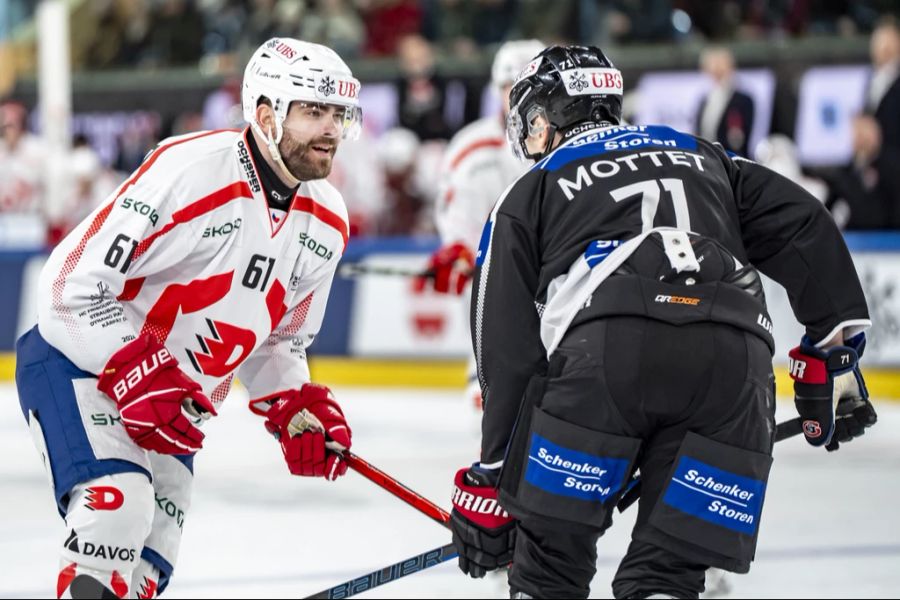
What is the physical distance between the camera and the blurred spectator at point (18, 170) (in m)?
12.5

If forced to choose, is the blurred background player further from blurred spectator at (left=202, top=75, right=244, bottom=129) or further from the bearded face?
blurred spectator at (left=202, top=75, right=244, bottom=129)

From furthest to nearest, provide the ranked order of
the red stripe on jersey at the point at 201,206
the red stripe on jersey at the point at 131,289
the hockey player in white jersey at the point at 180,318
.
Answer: the red stripe on jersey at the point at 131,289 < the red stripe on jersey at the point at 201,206 < the hockey player in white jersey at the point at 180,318

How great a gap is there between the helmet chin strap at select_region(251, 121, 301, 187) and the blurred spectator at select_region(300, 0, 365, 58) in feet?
29.5

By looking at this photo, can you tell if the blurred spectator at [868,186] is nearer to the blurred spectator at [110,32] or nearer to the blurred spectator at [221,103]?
the blurred spectator at [221,103]

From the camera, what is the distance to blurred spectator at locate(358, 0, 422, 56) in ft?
40.2

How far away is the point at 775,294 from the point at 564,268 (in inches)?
216

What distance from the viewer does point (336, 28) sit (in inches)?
486

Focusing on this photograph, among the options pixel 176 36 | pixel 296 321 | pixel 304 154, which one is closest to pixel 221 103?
pixel 176 36

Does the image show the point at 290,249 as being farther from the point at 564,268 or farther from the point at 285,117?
the point at 564,268

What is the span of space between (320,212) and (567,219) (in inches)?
37.8

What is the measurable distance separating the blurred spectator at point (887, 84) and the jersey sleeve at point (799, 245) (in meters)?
6.58

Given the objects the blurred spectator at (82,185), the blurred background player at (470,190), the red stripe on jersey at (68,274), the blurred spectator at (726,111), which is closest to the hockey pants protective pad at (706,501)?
the red stripe on jersey at (68,274)

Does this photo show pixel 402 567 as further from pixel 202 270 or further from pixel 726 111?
pixel 726 111

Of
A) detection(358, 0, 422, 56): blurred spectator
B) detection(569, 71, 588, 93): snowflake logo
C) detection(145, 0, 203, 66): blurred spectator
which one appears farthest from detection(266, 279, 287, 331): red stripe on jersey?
detection(145, 0, 203, 66): blurred spectator
